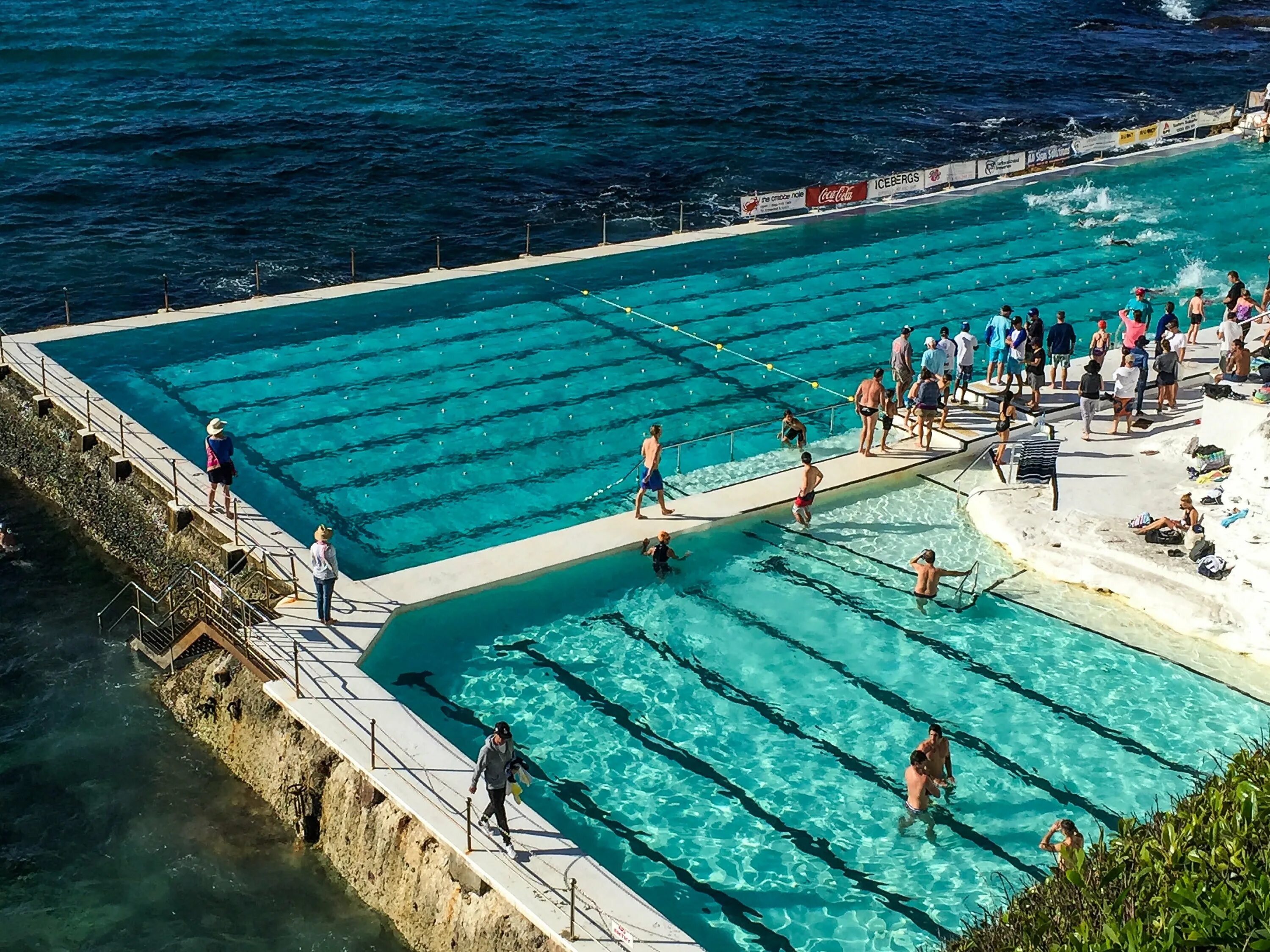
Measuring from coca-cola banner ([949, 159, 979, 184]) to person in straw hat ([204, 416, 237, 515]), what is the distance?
76.2 ft

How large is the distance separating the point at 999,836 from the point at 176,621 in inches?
444

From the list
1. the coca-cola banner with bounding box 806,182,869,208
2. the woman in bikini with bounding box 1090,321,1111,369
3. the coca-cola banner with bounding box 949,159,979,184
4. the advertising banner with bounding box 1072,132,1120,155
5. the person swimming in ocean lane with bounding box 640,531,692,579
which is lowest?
the person swimming in ocean lane with bounding box 640,531,692,579

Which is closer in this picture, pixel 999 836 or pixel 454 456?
pixel 999 836

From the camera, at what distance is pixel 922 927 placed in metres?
13.3

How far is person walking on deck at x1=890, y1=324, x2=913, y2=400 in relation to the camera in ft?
74.6

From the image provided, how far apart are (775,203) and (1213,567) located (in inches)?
736

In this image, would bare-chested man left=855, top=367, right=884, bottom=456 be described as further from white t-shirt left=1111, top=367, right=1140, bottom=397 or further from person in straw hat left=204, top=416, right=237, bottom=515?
person in straw hat left=204, top=416, right=237, bottom=515

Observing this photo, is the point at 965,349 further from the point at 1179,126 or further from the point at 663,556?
the point at 1179,126

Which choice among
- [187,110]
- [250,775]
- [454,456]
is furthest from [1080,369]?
[187,110]

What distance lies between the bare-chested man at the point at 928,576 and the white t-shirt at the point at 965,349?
5.72 metres

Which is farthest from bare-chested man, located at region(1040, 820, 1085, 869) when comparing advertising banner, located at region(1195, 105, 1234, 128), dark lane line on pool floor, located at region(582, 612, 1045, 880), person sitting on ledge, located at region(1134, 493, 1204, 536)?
advertising banner, located at region(1195, 105, 1234, 128)

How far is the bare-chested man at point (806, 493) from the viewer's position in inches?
782

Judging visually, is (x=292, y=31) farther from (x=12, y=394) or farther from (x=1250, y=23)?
(x=1250, y=23)

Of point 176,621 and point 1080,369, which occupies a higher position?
point 1080,369
